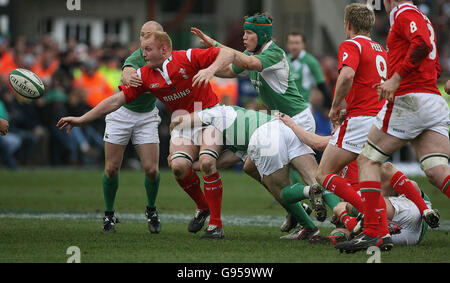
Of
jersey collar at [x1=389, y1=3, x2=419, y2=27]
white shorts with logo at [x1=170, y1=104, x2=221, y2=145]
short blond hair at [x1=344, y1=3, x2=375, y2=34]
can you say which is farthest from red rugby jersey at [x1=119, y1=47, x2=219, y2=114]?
jersey collar at [x1=389, y1=3, x2=419, y2=27]

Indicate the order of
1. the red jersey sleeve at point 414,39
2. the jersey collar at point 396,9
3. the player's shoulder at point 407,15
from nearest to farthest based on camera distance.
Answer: the red jersey sleeve at point 414,39 → the player's shoulder at point 407,15 → the jersey collar at point 396,9

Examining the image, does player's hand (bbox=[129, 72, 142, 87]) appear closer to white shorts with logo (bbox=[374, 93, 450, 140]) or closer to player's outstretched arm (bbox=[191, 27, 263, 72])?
player's outstretched arm (bbox=[191, 27, 263, 72])

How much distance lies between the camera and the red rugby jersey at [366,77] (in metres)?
7.38

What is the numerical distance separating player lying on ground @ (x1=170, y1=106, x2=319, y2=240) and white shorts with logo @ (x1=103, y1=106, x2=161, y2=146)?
84 cm

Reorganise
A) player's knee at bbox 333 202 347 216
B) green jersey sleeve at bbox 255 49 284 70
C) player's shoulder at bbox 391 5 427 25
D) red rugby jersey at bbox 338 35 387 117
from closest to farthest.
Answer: player's shoulder at bbox 391 5 427 25 < red rugby jersey at bbox 338 35 387 117 < player's knee at bbox 333 202 347 216 < green jersey sleeve at bbox 255 49 284 70

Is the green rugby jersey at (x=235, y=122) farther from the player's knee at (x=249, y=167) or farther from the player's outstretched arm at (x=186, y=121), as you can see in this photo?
the player's knee at (x=249, y=167)

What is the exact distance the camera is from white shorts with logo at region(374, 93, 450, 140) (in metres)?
6.68

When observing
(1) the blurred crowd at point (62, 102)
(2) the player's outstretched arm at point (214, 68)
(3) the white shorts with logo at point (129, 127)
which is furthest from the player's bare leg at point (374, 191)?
(1) the blurred crowd at point (62, 102)

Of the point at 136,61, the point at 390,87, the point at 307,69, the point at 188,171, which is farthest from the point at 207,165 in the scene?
the point at 307,69

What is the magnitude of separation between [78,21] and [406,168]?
16751mm

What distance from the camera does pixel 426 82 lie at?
6.79 m

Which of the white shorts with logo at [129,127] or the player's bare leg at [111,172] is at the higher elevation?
the white shorts with logo at [129,127]
